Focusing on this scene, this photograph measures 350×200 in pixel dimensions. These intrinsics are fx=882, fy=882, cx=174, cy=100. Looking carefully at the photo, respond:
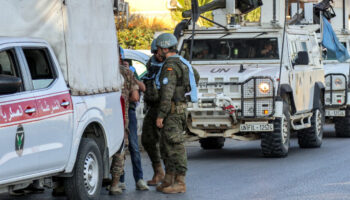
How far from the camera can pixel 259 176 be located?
12078mm

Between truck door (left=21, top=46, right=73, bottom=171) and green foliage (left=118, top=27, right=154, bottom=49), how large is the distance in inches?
838

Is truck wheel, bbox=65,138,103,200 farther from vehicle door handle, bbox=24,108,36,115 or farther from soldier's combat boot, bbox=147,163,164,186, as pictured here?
soldier's combat boot, bbox=147,163,164,186

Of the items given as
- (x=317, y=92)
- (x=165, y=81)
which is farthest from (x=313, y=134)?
(x=165, y=81)

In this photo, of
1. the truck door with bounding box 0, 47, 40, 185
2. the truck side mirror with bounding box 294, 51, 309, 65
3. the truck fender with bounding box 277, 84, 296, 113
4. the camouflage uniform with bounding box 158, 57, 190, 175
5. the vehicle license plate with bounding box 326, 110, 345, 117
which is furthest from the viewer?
the vehicle license plate with bounding box 326, 110, 345, 117

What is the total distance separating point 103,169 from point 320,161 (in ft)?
18.5

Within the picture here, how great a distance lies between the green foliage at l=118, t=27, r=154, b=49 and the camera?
97.8 ft

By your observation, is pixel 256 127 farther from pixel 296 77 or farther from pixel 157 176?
pixel 157 176

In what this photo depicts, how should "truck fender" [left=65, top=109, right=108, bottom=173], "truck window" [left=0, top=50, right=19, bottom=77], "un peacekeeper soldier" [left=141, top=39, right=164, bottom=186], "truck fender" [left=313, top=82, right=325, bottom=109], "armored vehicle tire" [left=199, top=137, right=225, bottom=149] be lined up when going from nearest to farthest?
"truck window" [left=0, top=50, right=19, bottom=77]
"truck fender" [left=65, top=109, right=108, bottom=173]
"un peacekeeper soldier" [left=141, top=39, right=164, bottom=186]
"armored vehicle tire" [left=199, top=137, right=225, bottom=149]
"truck fender" [left=313, top=82, right=325, bottom=109]

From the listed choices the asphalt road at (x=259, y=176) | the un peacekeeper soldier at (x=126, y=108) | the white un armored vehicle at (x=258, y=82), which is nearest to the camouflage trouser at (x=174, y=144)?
the asphalt road at (x=259, y=176)

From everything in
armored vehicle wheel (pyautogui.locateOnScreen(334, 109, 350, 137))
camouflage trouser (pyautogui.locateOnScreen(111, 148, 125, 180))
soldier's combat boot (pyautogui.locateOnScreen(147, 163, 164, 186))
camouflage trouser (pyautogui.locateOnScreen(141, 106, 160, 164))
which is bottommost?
armored vehicle wheel (pyautogui.locateOnScreen(334, 109, 350, 137))

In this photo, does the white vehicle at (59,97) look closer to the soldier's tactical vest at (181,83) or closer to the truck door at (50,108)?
the truck door at (50,108)

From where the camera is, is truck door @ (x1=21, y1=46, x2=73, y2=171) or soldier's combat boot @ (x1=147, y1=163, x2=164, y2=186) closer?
truck door @ (x1=21, y1=46, x2=73, y2=171)

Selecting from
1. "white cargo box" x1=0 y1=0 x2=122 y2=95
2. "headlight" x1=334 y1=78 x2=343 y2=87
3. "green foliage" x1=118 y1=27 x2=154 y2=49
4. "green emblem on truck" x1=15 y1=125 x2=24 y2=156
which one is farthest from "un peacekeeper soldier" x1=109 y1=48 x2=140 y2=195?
"green foliage" x1=118 y1=27 x2=154 y2=49

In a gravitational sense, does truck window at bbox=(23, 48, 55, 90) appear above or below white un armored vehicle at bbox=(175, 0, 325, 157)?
above
